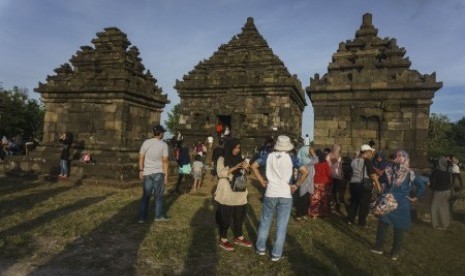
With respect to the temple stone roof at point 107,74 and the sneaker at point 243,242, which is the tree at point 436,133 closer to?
the temple stone roof at point 107,74

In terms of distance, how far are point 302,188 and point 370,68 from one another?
16.3ft

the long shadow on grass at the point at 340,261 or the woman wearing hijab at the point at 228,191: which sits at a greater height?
the woman wearing hijab at the point at 228,191

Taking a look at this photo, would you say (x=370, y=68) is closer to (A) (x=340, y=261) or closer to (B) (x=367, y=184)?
(B) (x=367, y=184)

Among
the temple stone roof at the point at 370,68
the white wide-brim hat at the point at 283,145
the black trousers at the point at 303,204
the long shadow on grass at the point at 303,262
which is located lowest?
the long shadow on grass at the point at 303,262

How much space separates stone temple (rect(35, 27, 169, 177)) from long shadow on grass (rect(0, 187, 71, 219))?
3166mm

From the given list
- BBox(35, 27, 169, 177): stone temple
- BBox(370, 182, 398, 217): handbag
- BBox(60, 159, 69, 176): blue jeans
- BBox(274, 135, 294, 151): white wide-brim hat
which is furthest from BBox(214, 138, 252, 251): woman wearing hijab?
BBox(60, 159, 69, 176): blue jeans

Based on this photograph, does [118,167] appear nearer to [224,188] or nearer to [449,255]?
[224,188]

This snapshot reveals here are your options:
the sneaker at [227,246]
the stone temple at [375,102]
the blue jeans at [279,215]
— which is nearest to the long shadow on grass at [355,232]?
the blue jeans at [279,215]

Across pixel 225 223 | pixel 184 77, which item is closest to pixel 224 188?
pixel 225 223

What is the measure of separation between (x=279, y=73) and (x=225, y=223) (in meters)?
19.5

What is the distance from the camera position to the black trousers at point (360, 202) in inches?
309

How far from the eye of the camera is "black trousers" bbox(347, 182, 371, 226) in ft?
25.7

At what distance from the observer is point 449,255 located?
615 cm

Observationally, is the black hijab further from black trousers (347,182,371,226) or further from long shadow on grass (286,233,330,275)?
black trousers (347,182,371,226)
